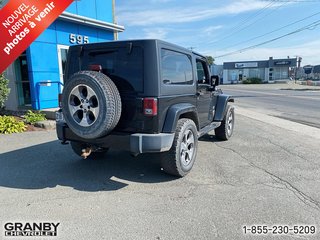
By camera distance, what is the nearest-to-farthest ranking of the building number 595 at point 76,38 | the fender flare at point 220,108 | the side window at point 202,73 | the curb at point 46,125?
the side window at point 202,73
the fender flare at point 220,108
the curb at point 46,125
the building number 595 at point 76,38

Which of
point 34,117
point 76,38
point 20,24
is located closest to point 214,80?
point 34,117

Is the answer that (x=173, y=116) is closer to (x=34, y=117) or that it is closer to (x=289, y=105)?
(x=34, y=117)

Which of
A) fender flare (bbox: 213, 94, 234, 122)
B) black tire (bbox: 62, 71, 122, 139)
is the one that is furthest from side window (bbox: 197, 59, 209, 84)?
black tire (bbox: 62, 71, 122, 139)

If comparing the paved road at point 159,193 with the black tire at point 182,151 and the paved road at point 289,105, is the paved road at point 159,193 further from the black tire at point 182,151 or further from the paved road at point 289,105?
the paved road at point 289,105

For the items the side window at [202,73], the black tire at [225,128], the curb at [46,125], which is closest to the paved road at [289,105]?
the black tire at [225,128]

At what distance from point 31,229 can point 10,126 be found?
5.69 meters

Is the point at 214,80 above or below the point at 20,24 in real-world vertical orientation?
below

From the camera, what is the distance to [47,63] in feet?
34.0

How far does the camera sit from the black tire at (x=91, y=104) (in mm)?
3480

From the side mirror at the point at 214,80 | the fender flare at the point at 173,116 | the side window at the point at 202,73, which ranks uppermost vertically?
the side window at the point at 202,73

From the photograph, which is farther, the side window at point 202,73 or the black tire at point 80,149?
the side window at point 202,73

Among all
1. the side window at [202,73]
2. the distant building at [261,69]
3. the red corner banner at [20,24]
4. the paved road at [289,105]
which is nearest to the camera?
the side window at [202,73]

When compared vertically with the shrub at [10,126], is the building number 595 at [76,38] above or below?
above

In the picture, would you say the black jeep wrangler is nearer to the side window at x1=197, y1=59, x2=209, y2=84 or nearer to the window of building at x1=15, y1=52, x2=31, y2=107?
the side window at x1=197, y1=59, x2=209, y2=84
